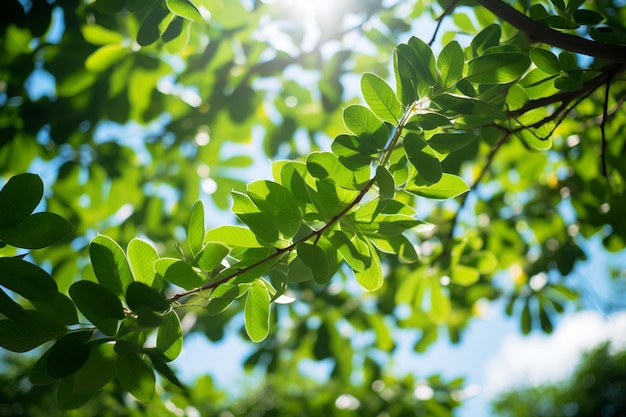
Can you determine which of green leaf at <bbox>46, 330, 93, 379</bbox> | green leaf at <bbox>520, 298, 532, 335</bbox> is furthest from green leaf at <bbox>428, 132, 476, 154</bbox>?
green leaf at <bbox>520, 298, 532, 335</bbox>

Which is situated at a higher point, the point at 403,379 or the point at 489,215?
the point at 489,215

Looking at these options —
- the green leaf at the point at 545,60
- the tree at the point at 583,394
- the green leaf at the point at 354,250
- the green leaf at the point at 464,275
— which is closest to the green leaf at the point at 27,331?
the green leaf at the point at 354,250

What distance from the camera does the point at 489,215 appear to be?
8.29 ft

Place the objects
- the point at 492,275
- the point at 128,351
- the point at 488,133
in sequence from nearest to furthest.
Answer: the point at 128,351, the point at 488,133, the point at 492,275

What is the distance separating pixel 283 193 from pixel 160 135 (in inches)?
67.6

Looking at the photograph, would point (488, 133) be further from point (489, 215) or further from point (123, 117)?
point (123, 117)

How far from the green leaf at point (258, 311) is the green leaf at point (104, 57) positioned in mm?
1276

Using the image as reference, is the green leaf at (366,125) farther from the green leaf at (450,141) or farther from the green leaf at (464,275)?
the green leaf at (464,275)

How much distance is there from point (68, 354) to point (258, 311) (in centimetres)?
33

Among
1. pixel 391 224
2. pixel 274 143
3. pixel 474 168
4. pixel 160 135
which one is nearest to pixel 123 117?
pixel 160 135

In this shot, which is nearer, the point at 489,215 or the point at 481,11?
the point at 481,11

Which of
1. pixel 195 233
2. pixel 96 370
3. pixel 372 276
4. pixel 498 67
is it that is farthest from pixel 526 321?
pixel 96 370

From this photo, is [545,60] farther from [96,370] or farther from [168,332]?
[96,370]

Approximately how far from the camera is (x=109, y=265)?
0.92 m
